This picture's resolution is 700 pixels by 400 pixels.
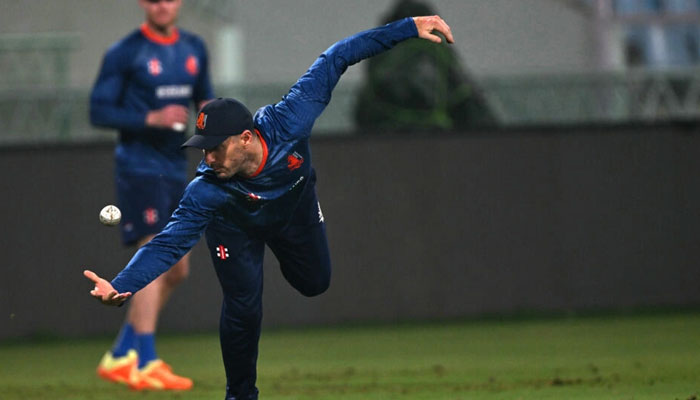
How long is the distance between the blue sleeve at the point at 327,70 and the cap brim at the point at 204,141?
528 mm

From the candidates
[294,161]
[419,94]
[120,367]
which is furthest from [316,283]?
[419,94]

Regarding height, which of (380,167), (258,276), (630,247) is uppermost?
(258,276)

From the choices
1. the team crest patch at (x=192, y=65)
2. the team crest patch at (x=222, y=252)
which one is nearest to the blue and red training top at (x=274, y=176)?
the team crest patch at (x=222, y=252)

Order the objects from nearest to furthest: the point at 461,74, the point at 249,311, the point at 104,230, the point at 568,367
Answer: the point at 249,311, the point at 568,367, the point at 104,230, the point at 461,74

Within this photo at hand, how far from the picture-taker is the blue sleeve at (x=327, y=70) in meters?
6.50

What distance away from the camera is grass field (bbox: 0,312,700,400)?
7617mm

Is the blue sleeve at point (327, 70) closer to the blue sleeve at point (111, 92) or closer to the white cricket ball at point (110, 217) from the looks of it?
the white cricket ball at point (110, 217)

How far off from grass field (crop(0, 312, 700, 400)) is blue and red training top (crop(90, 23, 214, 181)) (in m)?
1.53

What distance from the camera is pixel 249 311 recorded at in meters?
6.60

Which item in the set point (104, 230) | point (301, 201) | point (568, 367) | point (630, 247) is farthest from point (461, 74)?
point (301, 201)

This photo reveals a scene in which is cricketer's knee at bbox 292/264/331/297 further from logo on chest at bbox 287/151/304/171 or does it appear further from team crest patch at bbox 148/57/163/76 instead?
team crest patch at bbox 148/57/163/76

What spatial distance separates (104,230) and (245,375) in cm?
601

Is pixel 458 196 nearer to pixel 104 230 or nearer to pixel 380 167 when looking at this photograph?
pixel 380 167

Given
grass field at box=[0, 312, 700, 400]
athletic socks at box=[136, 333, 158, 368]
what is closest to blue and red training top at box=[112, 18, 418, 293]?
grass field at box=[0, 312, 700, 400]
